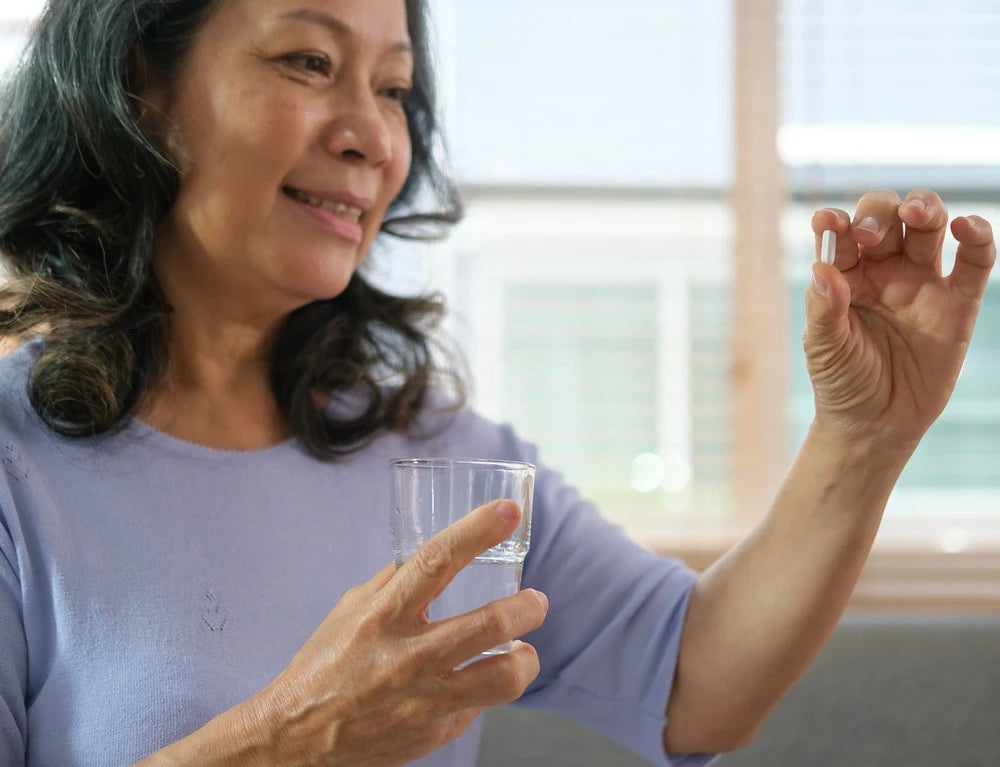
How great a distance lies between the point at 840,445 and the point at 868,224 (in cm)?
22

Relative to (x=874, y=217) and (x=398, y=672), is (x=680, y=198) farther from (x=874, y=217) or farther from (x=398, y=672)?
(x=398, y=672)

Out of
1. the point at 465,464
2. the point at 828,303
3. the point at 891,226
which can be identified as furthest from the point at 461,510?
the point at 891,226

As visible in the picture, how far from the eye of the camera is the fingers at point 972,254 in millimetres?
993

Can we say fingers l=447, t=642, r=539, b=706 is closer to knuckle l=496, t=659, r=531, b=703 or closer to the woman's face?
knuckle l=496, t=659, r=531, b=703

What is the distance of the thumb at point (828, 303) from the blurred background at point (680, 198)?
4.24ft

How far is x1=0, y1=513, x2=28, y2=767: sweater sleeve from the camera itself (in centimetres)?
→ 106

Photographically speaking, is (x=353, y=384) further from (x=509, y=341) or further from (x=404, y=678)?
(x=509, y=341)

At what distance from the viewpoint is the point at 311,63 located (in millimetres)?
1296

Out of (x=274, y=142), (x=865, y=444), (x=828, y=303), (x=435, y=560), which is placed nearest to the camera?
(x=435, y=560)

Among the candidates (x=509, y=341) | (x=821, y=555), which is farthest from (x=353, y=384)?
(x=509, y=341)

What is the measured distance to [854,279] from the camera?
1061mm

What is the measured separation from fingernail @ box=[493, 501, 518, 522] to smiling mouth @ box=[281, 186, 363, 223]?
2.14 ft

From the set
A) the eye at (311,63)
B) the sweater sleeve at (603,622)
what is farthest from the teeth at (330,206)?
the sweater sleeve at (603,622)

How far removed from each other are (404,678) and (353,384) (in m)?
0.75
